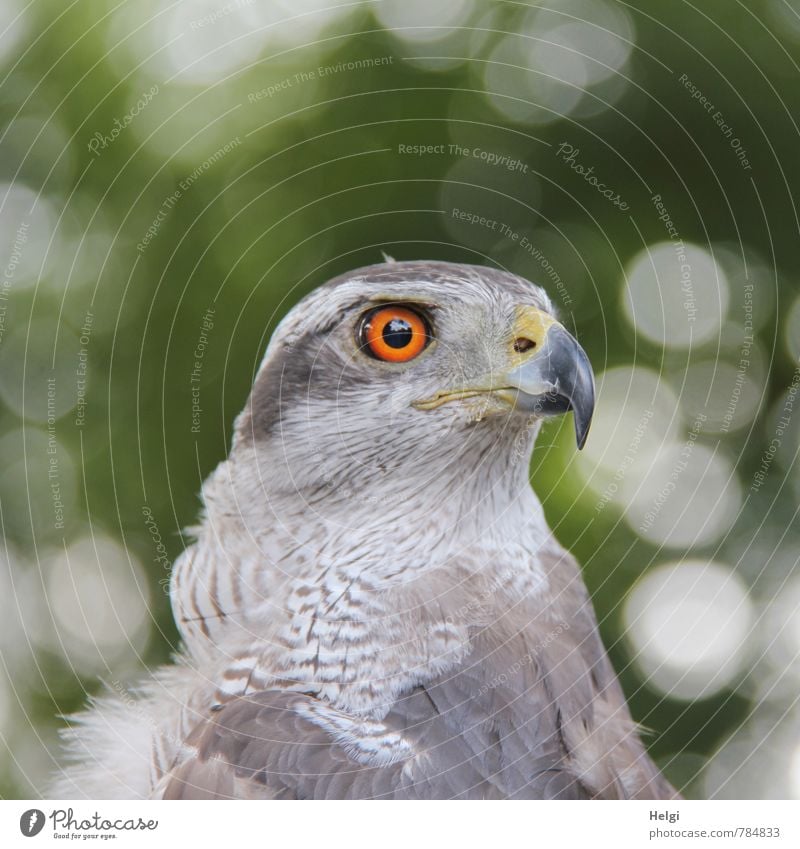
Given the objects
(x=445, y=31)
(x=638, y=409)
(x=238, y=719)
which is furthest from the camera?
(x=638, y=409)

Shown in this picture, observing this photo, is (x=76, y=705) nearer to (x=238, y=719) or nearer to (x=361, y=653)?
(x=238, y=719)

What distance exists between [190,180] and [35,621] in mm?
1114

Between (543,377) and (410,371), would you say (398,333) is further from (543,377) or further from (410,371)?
(543,377)

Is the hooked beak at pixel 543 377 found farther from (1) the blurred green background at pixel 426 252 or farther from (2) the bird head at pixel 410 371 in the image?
(1) the blurred green background at pixel 426 252

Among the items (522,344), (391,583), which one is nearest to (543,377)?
(522,344)

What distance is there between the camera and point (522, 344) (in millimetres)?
1197

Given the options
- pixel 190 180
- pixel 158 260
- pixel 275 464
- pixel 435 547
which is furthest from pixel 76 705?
pixel 190 180

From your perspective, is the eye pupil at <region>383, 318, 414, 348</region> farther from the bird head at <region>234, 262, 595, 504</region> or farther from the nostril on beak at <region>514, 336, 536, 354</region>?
the nostril on beak at <region>514, 336, 536, 354</region>

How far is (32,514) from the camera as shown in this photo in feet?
5.87

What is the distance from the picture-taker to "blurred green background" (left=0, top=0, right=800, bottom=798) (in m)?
1.70

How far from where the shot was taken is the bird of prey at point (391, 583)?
113 centimetres

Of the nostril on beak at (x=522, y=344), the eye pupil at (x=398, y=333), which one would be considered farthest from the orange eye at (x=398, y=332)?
the nostril on beak at (x=522, y=344)

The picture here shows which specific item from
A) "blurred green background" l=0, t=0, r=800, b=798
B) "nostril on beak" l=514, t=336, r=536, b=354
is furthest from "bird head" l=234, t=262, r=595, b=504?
"blurred green background" l=0, t=0, r=800, b=798

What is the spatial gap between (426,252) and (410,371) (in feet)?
1.96
